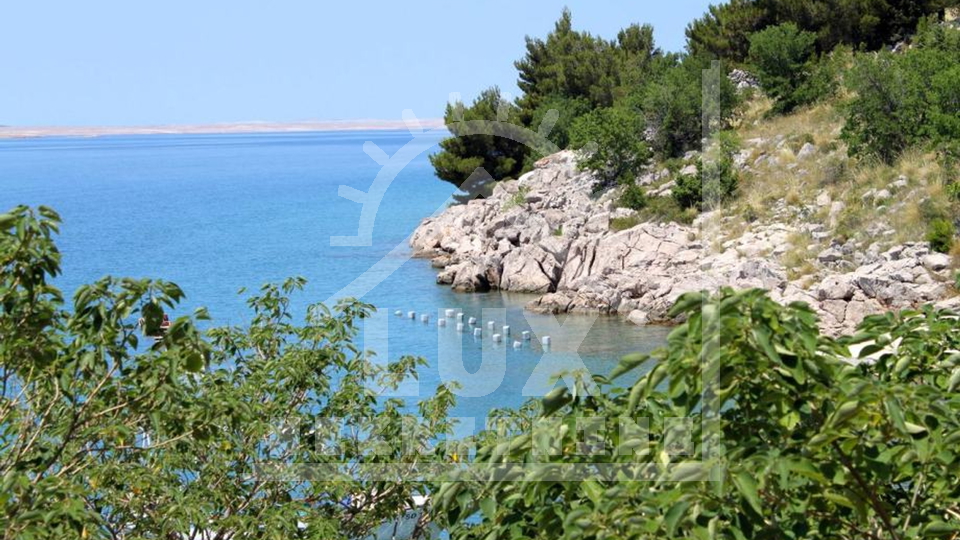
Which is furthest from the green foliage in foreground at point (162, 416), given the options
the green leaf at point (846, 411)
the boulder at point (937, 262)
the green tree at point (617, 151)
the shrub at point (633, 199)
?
the green tree at point (617, 151)

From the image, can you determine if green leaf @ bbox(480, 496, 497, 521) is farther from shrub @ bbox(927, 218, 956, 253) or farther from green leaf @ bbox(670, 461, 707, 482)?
shrub @ bbox(927, 218, 956, 253)

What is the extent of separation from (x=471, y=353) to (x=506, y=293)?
7.85 meters

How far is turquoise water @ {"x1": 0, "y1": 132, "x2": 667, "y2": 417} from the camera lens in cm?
2652

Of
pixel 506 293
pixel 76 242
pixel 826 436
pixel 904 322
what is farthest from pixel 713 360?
pixel 76 242

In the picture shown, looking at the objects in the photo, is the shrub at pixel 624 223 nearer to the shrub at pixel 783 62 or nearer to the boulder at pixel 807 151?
the boulder at pixel 807 151

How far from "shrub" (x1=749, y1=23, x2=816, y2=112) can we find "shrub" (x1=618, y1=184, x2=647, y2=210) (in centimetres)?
598

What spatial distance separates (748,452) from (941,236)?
24.7 metres

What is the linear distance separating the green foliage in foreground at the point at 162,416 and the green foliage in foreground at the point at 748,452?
4.90ft

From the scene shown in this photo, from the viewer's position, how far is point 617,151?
38.5 meters

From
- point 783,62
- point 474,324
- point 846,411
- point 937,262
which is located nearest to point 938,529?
point 846,411

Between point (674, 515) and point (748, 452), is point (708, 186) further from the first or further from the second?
point (674, 515)

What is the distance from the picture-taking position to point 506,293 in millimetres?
34375

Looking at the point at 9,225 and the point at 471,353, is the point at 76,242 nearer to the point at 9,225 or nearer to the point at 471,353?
the point at 471,353

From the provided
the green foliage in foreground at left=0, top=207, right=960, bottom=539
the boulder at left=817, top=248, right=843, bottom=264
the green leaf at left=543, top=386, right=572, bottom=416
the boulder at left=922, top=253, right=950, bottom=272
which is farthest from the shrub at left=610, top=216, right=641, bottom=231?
the green leaf at left=543, top=386, right=572, bottom=416
